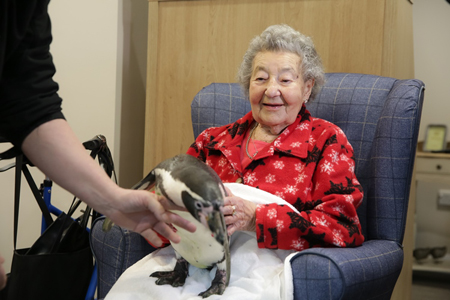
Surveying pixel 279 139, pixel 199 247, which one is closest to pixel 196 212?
pixel 199 247

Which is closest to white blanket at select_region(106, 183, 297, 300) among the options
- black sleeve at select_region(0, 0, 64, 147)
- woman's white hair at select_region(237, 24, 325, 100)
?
woman's white hair at select_region(237, 24, 325, 100)

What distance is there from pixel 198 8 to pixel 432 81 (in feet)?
6.64

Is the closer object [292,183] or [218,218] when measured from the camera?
[218,218]

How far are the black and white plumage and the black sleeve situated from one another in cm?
31

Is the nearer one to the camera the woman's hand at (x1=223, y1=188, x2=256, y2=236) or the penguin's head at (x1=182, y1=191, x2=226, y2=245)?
the penguin's head at (x1=182, y1=191, x2=226, y2=245)

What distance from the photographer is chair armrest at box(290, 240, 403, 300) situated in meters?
1.32

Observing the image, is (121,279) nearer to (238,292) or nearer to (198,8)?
(238,292)

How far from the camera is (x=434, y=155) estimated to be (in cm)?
346

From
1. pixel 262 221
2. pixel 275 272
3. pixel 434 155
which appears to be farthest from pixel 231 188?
pixel 434 155

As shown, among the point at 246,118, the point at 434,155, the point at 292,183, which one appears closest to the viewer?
the point at 292,183

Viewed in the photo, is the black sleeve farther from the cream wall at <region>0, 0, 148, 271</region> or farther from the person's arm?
the cream wall at <region>0, 0, 148, 271</region>

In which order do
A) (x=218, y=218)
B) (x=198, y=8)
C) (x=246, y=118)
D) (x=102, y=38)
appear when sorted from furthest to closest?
(x=102, y=38), (x=198, y=8), (x=246, y=118), (x=218, y=218)

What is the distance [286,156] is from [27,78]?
0.96m

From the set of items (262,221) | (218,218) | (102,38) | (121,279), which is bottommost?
(121,279)
